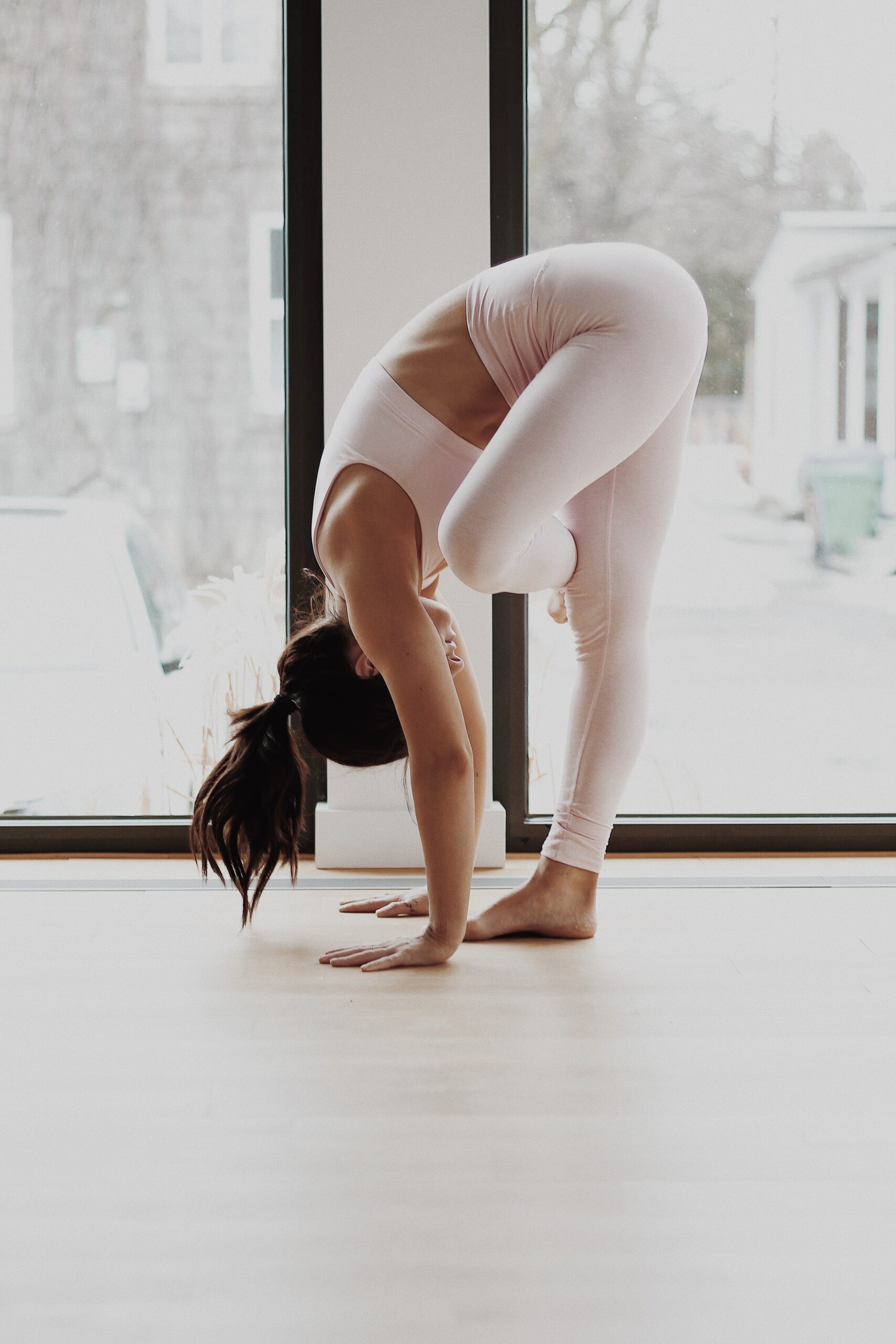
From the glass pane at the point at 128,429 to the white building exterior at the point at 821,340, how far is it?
102cm

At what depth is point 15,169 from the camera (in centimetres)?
236

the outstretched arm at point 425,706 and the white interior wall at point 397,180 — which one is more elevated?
the white interior wall at point 397,180

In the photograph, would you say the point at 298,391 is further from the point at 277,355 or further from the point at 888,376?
the point at 888,376

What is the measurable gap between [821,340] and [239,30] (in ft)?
4.40

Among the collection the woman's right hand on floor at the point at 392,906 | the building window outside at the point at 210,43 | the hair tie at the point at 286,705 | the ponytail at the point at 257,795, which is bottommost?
the woman's right hand on floor at the point at 392,906

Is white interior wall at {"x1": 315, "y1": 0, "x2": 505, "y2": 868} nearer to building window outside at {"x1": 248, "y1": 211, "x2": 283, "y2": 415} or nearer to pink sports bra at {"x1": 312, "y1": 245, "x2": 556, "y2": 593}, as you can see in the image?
building window outside at {"x1": 248, "y1": 211, "x2": 283, "y2": 415}

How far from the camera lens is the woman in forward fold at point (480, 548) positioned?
1.58 m

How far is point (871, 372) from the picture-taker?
7.91 feet

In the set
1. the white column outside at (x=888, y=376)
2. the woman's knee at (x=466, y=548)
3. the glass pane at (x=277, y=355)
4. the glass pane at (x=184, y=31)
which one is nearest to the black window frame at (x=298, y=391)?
the glass pane at (x=277, y=355)

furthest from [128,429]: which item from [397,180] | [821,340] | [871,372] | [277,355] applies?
[871,372]

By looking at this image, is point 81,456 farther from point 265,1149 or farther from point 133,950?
point 265,1149

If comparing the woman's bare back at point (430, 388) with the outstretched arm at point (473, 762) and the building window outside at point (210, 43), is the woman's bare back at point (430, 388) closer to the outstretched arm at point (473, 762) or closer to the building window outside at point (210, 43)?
the outstretched arm at point (473, 762)

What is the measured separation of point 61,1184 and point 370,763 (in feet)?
2.98

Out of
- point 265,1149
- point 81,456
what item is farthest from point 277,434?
point 265,1149
